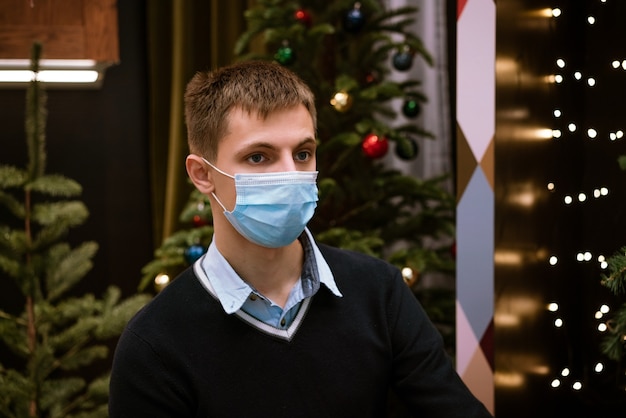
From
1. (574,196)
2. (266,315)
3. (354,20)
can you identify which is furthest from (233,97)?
A: (354,20)

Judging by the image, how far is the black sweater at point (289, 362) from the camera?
1.54 meters

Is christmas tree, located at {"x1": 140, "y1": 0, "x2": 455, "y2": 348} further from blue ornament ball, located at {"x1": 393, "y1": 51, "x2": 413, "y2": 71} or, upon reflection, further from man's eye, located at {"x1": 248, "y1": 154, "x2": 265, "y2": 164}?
man's eye, located at {"x1": 248, "y1": 154, "x2": 265, "y2": 164}

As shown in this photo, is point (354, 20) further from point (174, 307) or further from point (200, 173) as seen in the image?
point (174, 307)

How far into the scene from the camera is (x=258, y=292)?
5.37 feet

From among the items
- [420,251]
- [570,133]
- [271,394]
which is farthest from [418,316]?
[420,251]

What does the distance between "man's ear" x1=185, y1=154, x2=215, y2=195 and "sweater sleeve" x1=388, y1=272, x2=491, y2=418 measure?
480 millimetres

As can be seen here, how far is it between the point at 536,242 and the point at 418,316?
1.55 ft

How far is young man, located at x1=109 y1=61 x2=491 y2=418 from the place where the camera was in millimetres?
1551

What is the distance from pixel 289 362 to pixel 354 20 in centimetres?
177

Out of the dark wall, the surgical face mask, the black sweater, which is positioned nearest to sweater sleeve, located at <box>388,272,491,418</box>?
the black sweater

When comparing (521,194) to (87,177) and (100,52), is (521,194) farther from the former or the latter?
(87,177)

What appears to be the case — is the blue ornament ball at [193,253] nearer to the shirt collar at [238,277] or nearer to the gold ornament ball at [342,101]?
the gold ornament ball at [342,101]

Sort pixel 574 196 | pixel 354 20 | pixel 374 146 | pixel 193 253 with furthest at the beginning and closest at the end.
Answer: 1. pixel 354 20
2. pixel 374 146
3. pixel 193 253
4. pixel 574 196

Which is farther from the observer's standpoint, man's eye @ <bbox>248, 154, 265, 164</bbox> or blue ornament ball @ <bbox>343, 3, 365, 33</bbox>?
blue ornament ball @ <bbox>343, 3, 365, 33</bbox>
